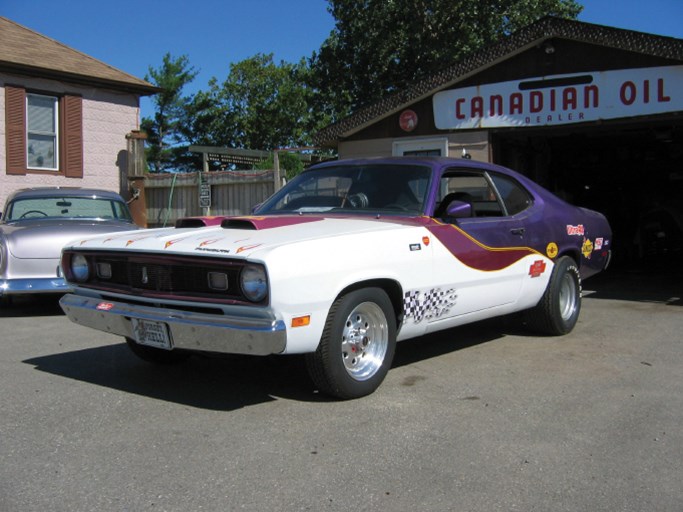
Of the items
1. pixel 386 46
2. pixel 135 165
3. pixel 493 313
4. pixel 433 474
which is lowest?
pixel 433 474

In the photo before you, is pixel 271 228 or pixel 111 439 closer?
pixel 111 439

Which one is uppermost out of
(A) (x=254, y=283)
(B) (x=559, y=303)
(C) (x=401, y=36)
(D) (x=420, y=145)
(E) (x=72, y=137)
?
(C) (x=401, y=36)

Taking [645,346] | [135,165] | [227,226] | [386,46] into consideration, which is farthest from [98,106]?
[386,46]

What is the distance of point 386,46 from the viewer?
92.2 ft

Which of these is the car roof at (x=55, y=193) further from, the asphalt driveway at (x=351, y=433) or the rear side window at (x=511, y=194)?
the rear side window at (x=511, y=194)

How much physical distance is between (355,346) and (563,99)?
7.07m

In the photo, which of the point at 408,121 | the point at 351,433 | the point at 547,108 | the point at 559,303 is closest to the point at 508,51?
the point at 547,108

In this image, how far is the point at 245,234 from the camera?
422cm

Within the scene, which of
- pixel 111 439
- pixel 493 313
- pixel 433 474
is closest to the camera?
pixel 433 474

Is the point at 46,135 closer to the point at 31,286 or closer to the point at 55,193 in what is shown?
the point at 55,193

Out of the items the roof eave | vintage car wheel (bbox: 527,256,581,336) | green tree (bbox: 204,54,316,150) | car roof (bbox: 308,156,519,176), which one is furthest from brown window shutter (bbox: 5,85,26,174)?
green tree (bbox: 204,54,316,150)

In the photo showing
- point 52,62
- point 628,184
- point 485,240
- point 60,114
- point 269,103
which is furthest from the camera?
point 269,103

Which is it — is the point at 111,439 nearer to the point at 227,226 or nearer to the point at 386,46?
the point at 227,226

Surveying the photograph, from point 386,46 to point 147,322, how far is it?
84.8ft
